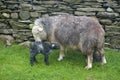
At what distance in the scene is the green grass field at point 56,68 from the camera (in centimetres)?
906

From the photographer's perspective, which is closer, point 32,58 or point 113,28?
point 32,58

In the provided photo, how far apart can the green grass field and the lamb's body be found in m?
0.28

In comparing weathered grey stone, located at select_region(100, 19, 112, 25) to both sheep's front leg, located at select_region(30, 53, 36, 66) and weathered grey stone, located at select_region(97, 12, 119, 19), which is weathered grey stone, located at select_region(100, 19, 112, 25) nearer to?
weathered grey stone, located at select_region(97, 12, 119, 19)

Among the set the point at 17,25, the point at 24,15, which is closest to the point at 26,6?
the point at 24,15

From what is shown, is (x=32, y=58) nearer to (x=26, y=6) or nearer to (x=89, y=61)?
(x=89, y=61)

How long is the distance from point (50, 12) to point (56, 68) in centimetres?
238

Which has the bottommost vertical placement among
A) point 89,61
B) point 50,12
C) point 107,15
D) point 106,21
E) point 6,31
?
point 89,61

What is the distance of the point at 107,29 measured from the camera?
429 inches

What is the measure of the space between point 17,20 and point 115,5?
3.35 m

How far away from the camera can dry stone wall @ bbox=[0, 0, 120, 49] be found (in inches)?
425

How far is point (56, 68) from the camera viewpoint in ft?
31.2

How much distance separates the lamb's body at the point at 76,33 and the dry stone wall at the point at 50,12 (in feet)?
3.87

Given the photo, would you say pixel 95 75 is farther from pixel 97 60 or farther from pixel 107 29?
pixel 107 29

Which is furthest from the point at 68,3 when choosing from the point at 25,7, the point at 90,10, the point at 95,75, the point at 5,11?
the point at 95,75
